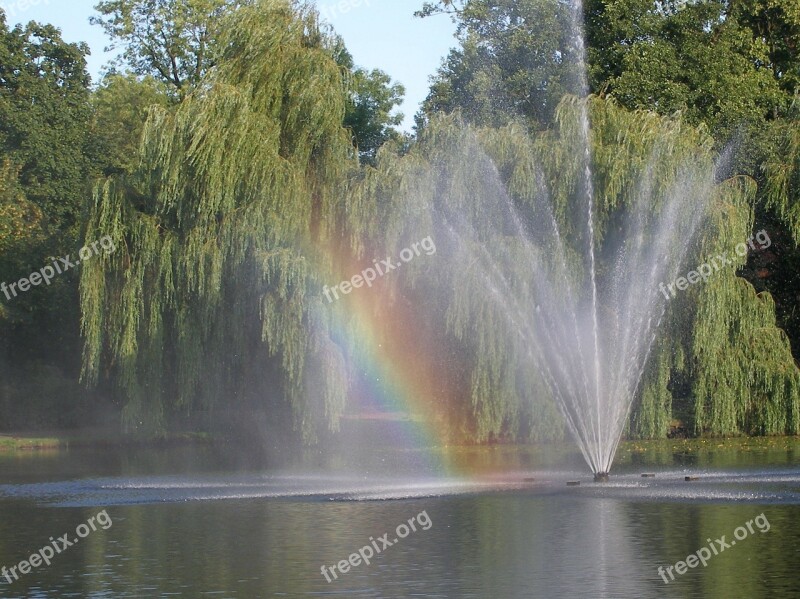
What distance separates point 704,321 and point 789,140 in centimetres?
987

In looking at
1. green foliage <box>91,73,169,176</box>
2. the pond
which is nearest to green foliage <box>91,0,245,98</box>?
green foliage <box>91,73,169,176</box>

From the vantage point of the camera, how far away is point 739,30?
51750 millimetres

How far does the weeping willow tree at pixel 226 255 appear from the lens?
33281 mm

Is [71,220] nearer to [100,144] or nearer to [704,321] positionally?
[100,144]

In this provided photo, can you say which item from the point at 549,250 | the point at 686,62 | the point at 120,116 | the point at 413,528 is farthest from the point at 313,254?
the point at 120,116

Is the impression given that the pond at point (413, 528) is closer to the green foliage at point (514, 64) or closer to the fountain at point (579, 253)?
the fountain at point (579, 253)

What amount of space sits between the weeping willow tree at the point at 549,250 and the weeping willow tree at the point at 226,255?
8.00 feet

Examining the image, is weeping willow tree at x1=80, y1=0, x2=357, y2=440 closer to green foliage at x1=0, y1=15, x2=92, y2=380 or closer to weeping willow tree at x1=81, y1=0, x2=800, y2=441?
weeping willow tree at x1=81, y1=0, x2=800, y2=441

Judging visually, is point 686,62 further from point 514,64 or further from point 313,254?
point 313,254

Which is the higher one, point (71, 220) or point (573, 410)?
point (71, 220)

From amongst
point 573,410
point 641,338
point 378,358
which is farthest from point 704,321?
point 378,358

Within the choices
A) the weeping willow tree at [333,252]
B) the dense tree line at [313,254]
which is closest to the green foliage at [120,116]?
the dense tree line at [313,254]

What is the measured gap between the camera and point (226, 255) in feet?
111

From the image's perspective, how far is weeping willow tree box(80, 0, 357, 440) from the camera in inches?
1310
